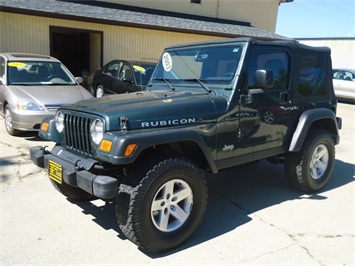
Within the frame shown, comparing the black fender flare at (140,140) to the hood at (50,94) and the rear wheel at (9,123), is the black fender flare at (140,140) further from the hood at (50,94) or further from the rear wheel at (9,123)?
the rear wheel at (9,123)

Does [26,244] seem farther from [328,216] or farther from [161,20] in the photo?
[161,20]

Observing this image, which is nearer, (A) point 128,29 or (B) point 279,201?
(B) point 279,201

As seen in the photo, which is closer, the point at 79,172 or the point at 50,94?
the point at 79,172

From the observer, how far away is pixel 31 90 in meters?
6.84

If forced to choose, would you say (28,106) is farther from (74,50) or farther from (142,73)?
(74,50)

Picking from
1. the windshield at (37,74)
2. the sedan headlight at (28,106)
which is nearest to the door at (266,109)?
the sedan headlight at (28,106)

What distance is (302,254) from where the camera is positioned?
3168 millimetres

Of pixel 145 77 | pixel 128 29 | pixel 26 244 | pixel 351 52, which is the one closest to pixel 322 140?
pixel 26 244

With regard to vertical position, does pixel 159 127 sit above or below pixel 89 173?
above

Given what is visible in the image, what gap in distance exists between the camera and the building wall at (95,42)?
33.9ft

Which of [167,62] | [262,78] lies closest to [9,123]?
[167,62]

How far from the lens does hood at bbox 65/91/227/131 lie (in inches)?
118

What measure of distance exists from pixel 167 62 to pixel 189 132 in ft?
5.21

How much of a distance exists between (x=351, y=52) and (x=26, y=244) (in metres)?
26.4
